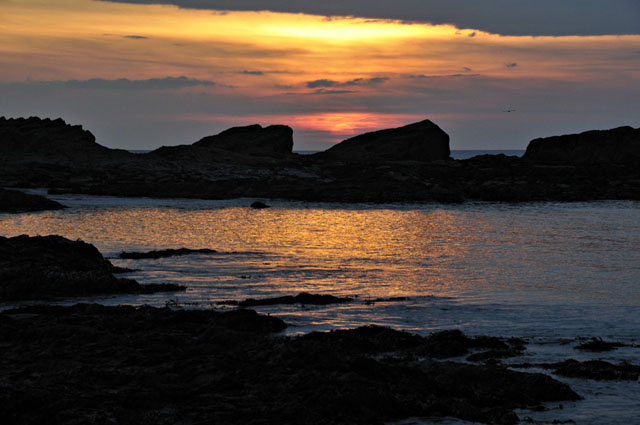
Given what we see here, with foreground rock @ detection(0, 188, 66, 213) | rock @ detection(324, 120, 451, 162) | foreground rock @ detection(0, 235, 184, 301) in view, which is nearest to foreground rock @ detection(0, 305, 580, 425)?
foreground rock @ detection(0, 235, 184, 301)

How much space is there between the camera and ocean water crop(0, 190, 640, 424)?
18.9m

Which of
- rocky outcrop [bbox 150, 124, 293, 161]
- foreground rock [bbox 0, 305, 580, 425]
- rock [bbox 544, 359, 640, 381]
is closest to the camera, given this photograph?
foreground rock [bbox 0, 305, 580, 425]

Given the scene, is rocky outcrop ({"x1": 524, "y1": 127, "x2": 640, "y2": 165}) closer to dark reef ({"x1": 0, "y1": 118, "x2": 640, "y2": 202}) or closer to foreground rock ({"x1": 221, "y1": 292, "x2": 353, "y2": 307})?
dark reef ({"x1": 0, "y1": 118, "x2": 640, "y2": 202})

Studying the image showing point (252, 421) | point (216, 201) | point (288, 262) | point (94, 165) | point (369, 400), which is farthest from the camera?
point (94, 165)

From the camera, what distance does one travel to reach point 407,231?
48.7 meters

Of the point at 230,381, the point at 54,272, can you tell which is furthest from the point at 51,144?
the point at 230,381

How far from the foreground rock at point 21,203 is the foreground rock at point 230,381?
4520 cm

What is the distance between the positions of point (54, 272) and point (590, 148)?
109076 mm

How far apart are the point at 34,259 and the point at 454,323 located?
48.9ft

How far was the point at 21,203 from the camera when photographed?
58344mm

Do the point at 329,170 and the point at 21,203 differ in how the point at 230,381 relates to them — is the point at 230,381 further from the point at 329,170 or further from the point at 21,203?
the point at 329,170

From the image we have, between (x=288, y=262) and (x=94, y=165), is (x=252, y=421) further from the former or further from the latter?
(x=94, y=165)

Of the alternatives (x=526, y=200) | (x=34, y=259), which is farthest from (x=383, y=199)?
(x=34, y=259)

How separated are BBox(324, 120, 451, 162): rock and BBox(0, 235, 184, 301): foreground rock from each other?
3507 inches
